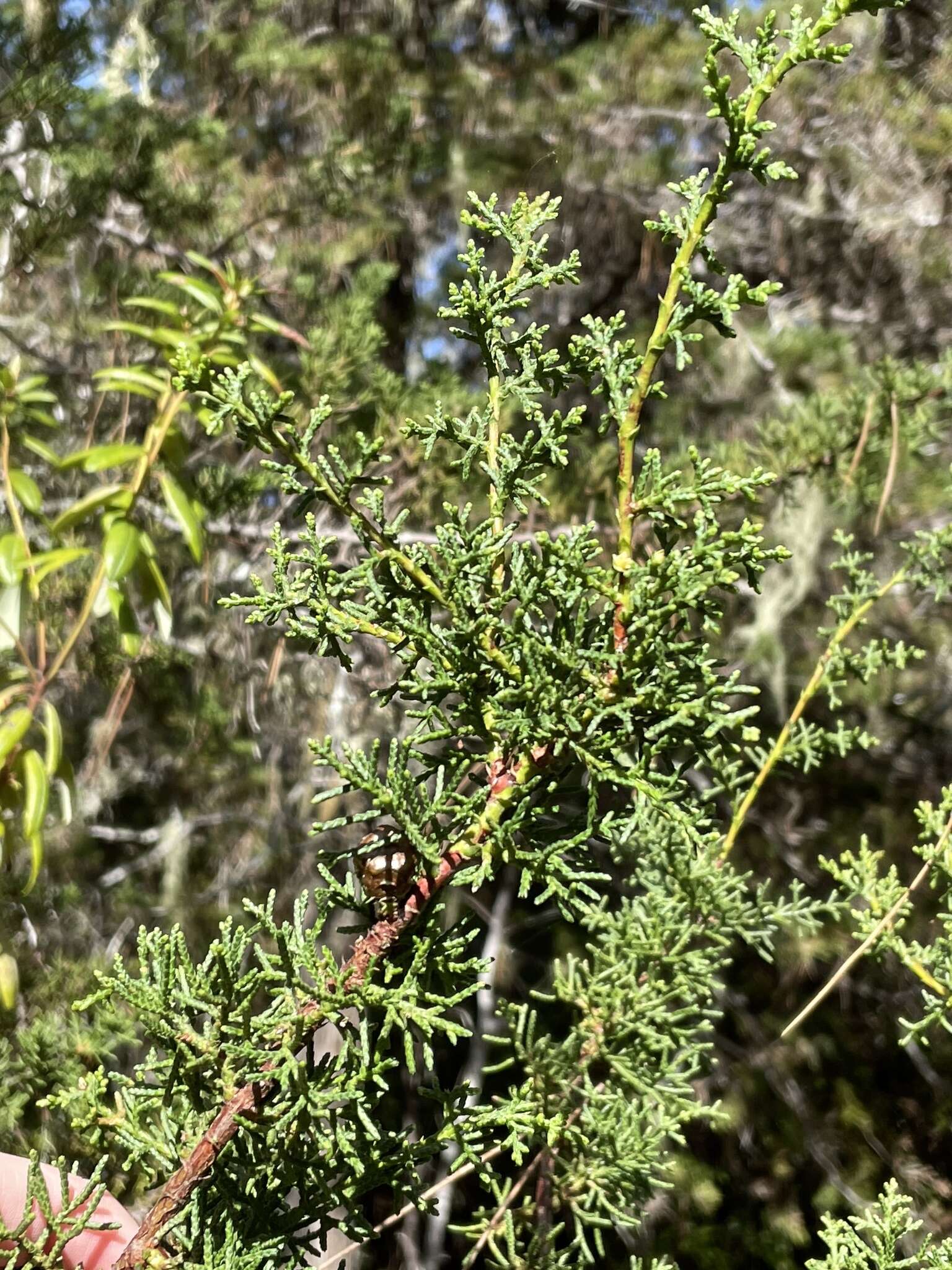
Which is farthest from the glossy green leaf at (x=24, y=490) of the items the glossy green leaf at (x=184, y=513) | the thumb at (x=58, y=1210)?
the thumb at (x=58, y=1210)

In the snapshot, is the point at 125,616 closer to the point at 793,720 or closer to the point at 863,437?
the point at 793,720

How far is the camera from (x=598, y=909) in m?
0.84

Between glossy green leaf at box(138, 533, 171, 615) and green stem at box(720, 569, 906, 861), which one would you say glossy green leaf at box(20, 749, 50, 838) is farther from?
green stem at box(720, 569, 906, 861)

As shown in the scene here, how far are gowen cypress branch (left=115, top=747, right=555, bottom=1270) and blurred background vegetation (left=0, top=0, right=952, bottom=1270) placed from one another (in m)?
0.70

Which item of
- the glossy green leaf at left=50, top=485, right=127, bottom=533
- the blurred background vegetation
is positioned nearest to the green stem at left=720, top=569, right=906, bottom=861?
the blurred background vegetation

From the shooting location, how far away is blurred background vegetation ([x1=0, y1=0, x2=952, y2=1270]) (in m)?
1.51

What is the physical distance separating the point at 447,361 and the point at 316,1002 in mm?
1739

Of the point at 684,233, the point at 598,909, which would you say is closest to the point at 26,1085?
the point at 598,909

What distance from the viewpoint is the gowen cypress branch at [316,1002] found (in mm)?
542

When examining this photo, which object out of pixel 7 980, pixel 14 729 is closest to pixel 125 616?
pixel 14 729

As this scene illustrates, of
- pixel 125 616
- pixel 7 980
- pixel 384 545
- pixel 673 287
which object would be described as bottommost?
pixel 7 980

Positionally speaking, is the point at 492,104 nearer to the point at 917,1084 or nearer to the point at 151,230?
the point at 151,230

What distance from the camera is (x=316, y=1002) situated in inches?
21.0

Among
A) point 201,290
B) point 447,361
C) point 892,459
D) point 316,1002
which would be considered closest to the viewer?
point 316,1002
